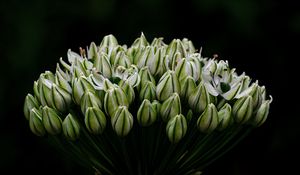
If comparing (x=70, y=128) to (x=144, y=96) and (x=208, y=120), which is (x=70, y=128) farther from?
(x=208, y=120)

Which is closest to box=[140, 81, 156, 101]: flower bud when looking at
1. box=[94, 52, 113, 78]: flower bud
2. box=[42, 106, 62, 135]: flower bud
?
box=[94, 52, 113, 78]: flower bud

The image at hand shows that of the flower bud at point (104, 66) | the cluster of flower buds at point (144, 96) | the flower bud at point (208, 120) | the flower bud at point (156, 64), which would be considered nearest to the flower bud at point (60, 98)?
the cluster of flower buds at point (144, 96)

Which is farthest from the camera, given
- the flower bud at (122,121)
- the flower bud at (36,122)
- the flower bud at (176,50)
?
the flower bud at (176,50)

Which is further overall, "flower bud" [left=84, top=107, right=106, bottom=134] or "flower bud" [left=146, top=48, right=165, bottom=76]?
"flower bud" [left=146, top=48, right=165, bottom=76]

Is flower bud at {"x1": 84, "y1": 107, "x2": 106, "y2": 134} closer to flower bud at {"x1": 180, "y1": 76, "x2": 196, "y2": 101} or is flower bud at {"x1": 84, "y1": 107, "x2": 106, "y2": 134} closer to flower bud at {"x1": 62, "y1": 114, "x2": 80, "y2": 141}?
flower bud at {"x1": 62, "y1": 114, "x2": 80, "y2": 141}

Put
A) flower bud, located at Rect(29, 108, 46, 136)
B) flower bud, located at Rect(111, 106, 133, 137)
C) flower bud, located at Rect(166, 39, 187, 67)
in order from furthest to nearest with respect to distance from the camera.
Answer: flower bud, located at Rect(166, 39, 187, 67) → flower bud, located at Rect(29, 108, 46, 136) → flower bud, located at Rect(111, 106, 133, 137)

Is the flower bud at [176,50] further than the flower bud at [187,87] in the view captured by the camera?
Yes

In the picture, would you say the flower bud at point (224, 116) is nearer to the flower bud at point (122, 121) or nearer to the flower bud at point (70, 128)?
the flower bud at point (122, 121)
